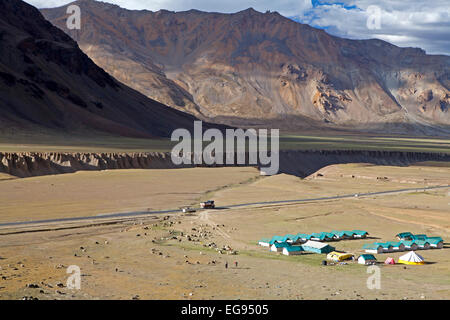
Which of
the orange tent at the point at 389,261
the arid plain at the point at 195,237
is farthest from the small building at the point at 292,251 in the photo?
the orange tent at the point at 389,261

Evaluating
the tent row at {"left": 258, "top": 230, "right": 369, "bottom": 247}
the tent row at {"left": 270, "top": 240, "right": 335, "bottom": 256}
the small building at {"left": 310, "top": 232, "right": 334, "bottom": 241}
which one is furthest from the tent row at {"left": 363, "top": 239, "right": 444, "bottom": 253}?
the tent row at {"left": 258, "top": 230, "right": 369, "bottom": 247}

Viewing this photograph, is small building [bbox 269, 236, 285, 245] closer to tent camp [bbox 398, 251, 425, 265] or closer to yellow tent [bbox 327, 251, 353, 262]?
yellow tent [bbox 327, 251, 353, 262]

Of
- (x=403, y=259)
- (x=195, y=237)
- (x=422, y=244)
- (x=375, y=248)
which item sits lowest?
(x=195, y=237)

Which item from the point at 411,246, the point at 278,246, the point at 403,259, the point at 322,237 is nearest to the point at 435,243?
the point at 411,246

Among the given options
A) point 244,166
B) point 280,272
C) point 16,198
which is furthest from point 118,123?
point 280,272

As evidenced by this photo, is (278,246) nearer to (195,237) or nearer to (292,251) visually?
(292,251)
